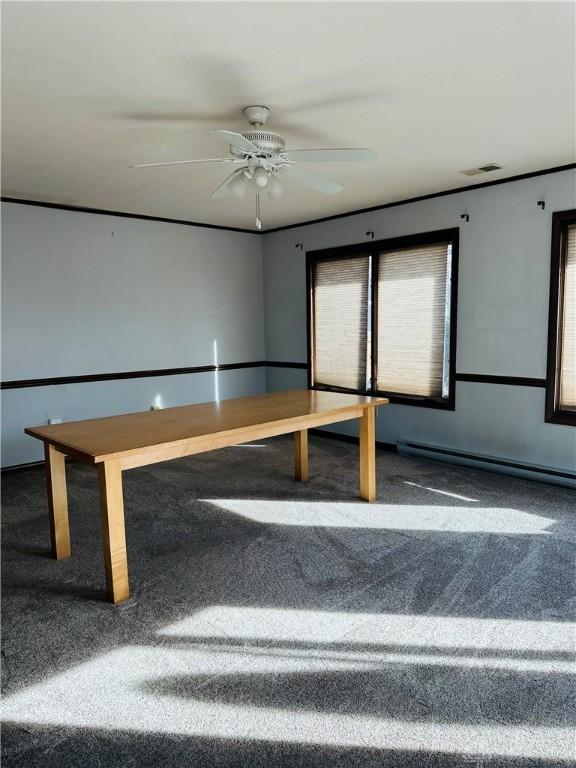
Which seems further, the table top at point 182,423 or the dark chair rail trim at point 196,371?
the dark chair rail trim at point 196,371

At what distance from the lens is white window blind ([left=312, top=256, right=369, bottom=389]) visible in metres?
5.60

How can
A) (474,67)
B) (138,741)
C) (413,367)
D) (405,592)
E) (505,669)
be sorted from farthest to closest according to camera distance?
1. (413,367)
2. (405,592)
3. (474,67)
4. (505,669)
5. (138,741)

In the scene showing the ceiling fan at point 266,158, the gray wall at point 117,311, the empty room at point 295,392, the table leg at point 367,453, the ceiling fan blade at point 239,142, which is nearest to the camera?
the empty room at point 295,392

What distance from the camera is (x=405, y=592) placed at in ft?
8.67

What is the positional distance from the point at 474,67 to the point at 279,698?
9.08 feet

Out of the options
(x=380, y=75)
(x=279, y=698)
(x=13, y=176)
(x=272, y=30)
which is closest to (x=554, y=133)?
(x=380, y=75)

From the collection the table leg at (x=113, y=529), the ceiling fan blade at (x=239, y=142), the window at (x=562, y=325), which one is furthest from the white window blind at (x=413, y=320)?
the table leg at (x=113, y=529)

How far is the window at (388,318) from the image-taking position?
490 centimetres

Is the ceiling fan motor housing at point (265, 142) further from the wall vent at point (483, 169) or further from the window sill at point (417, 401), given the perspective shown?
the window sill at point (417, 401)

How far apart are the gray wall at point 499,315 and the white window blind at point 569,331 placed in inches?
5.4

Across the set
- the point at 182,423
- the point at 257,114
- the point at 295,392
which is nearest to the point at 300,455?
the point at 295,392

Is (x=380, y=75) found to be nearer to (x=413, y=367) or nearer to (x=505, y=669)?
(x=505, y=669)

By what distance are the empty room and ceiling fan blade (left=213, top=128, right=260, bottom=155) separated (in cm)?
2

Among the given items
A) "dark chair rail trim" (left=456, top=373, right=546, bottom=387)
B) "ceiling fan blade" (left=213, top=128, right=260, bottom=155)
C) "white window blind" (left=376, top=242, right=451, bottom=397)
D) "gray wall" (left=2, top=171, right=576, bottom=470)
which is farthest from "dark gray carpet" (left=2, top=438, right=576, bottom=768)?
"ceiling fan blade" (left=213, top=128, right=260, bottom=155)
